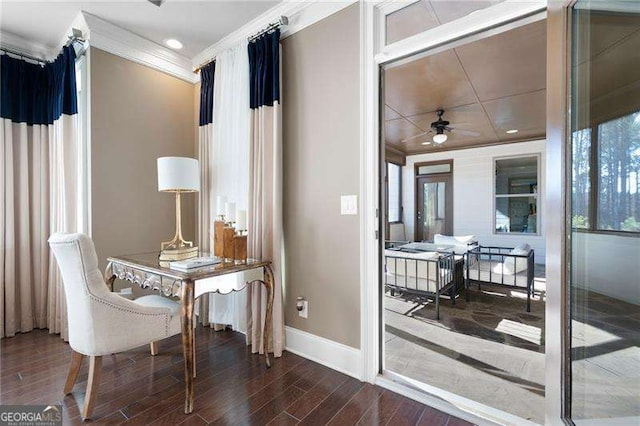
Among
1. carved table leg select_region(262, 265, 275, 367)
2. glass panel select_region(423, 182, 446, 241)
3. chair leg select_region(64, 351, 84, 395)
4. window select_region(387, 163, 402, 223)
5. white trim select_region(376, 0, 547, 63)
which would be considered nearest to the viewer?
white trim select_region(376, 0, 547, 63)

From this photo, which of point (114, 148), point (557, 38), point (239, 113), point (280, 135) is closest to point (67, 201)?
point (114, 148)

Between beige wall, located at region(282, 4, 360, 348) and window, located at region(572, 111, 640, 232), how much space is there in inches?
46.1

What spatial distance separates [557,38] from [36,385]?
349 cm

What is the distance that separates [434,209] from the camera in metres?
7.37

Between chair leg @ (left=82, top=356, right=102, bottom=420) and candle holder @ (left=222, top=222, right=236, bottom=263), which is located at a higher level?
candle holder @ (left=222, top=222, right=236, bottom=263)

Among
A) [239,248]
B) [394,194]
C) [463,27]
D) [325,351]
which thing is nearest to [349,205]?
[239,248]

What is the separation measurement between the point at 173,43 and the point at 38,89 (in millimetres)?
1381

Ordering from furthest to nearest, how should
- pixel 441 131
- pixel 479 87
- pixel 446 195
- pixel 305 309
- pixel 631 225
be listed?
pixel 446 195, pixel 441 131, pixel 479 87, pixel 305 309, pixel 631 225

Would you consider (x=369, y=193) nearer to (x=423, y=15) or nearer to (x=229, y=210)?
(x=229, y=210)

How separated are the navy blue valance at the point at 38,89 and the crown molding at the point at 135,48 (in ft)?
0.94

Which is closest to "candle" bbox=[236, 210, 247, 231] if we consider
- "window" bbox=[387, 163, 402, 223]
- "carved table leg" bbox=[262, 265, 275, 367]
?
"carved table leg" bbox=[262, 265, 275, 367]

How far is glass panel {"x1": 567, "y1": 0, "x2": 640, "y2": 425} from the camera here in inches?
49.2

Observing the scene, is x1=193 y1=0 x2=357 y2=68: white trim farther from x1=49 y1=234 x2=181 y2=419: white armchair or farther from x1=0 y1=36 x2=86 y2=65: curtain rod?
x1=49 y1=234 x2=181 y2=419: white armchair

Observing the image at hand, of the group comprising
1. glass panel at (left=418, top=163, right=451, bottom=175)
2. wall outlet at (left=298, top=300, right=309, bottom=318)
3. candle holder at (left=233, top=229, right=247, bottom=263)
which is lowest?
wall outlet at (left=298, top=300, right=309, bottom=318)
